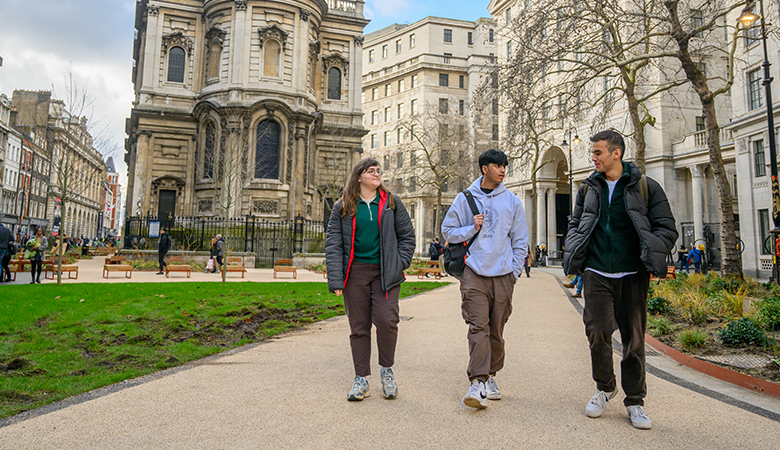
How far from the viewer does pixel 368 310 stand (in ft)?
15.1

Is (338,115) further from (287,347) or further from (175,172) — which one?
(287,347)

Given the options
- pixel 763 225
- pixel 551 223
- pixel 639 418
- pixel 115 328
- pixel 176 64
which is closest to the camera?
pixel 639 418

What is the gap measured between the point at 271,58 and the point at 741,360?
111 ft

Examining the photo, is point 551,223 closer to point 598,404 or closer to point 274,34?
point 274,34

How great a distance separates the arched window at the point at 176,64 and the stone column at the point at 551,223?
34.5 m

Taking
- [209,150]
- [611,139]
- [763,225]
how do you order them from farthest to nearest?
[209,150]
[763,225]
[611,139]

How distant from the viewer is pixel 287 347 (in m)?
6.75

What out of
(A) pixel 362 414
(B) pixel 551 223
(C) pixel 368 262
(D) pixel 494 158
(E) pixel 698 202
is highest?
(E) pixel 698 202

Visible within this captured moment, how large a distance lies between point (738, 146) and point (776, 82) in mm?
3468

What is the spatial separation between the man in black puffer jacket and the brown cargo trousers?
65cm

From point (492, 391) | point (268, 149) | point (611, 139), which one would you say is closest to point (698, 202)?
point (268, 149)

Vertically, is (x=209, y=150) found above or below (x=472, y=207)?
above

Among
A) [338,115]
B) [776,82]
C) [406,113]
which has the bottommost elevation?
[776,82]

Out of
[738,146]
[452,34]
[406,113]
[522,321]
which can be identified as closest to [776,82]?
[738,146]
